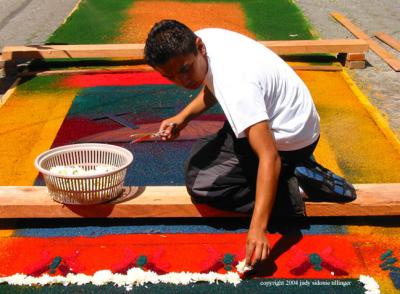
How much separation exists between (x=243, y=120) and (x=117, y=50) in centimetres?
382

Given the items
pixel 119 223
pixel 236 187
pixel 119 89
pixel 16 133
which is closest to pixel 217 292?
pixel 236 187

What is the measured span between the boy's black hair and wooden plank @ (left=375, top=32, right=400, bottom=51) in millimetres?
5162

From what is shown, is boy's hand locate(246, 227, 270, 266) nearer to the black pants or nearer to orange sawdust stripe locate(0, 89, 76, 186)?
the black pants

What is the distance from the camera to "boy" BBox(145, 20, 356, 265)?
99.3 inches

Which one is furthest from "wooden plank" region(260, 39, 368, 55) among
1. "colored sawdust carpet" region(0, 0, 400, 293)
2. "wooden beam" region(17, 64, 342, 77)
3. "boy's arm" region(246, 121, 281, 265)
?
"boy's arm" region(246, 121, 281, 265)

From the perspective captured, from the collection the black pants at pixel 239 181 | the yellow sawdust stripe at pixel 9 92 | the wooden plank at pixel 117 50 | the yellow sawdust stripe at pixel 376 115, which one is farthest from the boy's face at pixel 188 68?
the wooden plank at pixel 117 50

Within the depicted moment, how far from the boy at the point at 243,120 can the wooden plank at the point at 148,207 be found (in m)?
0.10

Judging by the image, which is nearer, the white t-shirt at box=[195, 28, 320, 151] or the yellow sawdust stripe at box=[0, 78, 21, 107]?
the white t-shirt at box=[195, 28, 320, 151]

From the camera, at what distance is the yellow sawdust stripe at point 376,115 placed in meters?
4.40

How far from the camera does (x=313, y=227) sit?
10.6 ft

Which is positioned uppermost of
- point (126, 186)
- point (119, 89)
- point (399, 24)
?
point (126, 186)

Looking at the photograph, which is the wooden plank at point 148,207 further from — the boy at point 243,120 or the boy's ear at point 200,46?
the boy's ear at point 200,46

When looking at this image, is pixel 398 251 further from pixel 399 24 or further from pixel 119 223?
pixel 399 24

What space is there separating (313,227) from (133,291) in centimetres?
110
